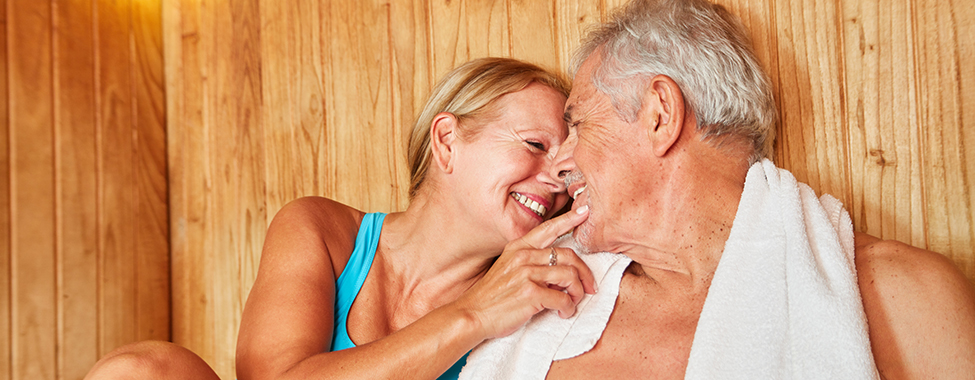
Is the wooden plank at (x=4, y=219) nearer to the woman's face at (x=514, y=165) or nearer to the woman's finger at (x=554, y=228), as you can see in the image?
the woman's face at (x=514, y=165)

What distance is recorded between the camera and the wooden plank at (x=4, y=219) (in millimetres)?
1510

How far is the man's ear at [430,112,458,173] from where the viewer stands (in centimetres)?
140

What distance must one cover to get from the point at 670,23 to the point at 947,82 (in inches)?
22.6

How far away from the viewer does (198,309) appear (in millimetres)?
1919

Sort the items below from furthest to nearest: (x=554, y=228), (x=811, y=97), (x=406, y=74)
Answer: (x=406, y=74)
(x=811, y=97)
(x=554, y=228)

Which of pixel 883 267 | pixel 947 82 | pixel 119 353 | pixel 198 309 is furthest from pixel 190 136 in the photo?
pixel 947 82

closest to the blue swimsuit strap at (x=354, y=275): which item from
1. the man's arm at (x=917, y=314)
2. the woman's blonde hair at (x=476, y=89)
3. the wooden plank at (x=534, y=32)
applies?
the woman's blonde hair at (x=476, y=89)

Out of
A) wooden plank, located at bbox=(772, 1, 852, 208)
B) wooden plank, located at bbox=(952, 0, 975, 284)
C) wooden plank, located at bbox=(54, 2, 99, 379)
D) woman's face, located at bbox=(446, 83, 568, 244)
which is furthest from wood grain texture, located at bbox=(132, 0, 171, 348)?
wooden plank, located at bbox=(952, 0, 975, 284)

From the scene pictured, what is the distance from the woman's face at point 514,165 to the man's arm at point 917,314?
0.62 meters

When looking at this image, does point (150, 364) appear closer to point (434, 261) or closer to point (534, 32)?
point (434, 261)

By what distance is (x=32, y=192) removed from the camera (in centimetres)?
159

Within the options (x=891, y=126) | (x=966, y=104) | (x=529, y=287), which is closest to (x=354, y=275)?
(x=529, y=287)

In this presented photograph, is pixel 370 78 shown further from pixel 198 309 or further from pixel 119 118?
pixel 198 309

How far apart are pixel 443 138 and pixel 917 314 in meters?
0.98
